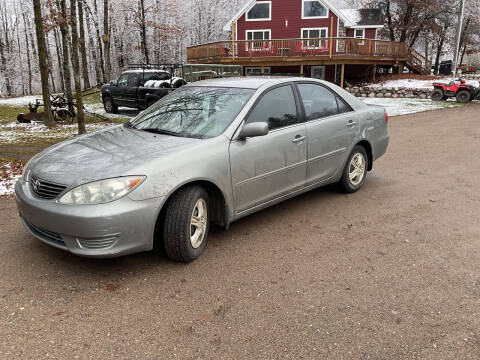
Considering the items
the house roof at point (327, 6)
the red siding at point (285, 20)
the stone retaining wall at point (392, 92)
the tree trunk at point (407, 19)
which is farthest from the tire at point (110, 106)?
the tree trunk at point (407, 19)

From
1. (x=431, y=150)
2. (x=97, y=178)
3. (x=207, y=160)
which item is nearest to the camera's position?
(x=97, y=178)

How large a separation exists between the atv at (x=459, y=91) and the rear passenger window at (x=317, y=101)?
16533 millimetres

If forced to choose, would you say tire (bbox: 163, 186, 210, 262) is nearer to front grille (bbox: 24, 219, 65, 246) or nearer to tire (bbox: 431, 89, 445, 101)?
front grille (bbox: 24, 219, 65, 246)

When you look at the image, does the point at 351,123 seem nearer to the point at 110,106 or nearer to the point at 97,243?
the point at 97,243

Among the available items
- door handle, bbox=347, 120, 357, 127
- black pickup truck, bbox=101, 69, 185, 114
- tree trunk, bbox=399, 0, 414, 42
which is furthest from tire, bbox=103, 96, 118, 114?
tree trunk, bbox=399, 0, 414, 42

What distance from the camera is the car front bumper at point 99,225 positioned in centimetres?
320

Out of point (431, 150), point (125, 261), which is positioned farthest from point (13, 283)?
point (431, 150)

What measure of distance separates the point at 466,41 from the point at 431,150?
152 ft

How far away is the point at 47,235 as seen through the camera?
3512mm

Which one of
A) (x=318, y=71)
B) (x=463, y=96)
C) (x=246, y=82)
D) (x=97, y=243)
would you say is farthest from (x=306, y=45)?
(x=97, y=243)

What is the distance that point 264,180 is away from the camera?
14.2 ft

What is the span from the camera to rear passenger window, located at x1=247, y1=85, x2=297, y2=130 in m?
4.41

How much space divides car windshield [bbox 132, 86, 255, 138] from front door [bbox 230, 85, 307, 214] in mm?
219

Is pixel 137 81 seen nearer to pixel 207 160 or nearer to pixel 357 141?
pixel 357 141
